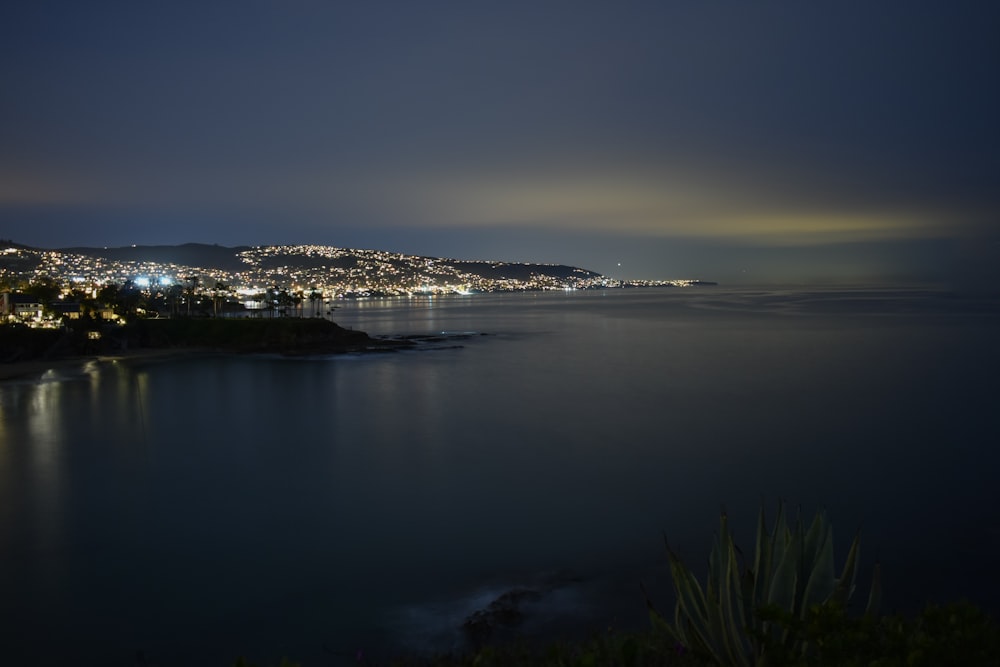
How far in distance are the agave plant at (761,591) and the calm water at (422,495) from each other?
141 inches

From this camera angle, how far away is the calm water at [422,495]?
8805 millimetres

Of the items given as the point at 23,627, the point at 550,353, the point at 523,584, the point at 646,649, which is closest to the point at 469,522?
the point at 523,584

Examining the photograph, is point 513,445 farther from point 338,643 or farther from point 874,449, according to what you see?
point 338,643

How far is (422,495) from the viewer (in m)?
14.5

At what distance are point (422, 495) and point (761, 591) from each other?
10364 mm

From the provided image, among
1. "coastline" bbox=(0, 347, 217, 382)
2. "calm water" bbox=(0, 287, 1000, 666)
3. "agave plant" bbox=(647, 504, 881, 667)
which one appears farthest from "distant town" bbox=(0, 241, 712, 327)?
"agave plant" bbox=(647, 504, 881, 667)

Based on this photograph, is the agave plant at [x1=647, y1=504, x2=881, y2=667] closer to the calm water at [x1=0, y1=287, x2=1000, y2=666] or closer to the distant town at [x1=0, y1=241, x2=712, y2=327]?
the calm water at [x1=0, y1=287, x2=1000, y2=666]

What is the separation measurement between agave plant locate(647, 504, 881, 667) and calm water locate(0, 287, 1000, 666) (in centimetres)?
359

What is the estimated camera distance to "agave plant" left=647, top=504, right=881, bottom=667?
4484 mm

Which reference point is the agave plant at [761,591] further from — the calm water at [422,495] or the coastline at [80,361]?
the coastline at [80,361]

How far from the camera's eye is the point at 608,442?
779 inches

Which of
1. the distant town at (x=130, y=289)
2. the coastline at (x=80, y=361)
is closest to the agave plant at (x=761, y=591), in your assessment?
the coastline at (x=80, y=361)

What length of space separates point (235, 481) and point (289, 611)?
25.4 feet

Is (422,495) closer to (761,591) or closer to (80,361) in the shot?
(761,591)
